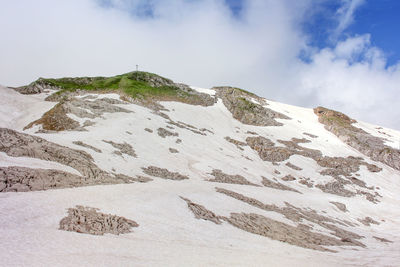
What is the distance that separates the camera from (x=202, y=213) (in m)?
23.3

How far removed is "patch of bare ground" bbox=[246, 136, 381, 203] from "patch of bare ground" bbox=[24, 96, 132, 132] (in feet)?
112

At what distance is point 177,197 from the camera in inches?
997

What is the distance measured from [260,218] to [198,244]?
11172mm

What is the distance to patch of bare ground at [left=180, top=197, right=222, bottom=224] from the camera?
22.4 meters

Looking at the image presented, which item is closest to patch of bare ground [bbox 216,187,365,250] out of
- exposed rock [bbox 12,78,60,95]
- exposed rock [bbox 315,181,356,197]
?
exposed rock [bbox 315,181,356,197]

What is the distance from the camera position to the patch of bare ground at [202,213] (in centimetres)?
2243

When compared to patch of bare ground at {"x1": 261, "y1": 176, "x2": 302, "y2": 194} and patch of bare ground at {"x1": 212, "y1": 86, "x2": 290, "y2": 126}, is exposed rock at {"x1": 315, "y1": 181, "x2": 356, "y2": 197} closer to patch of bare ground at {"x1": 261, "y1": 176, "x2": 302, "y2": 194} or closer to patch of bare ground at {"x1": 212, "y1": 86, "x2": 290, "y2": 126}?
patch of bare ground at {"x1": 261, "y1": 176, "x2": 302, "y2": 194}

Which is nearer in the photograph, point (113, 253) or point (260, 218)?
point (113, 253)

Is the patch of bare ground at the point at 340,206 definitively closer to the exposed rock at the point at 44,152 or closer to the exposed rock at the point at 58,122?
the exposed rock at the point at 44,152

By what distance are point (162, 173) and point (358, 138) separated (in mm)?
76164

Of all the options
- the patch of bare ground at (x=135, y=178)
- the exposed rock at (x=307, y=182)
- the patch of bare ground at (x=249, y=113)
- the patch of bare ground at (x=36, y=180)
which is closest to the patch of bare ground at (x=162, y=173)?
the patch of bare ground at (x=135, y=178)

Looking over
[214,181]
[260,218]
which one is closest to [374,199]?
[214,181]

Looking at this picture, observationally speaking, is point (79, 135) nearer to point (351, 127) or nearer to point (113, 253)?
point (113, 253)

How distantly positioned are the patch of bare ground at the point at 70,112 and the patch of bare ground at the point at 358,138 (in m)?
69.9
